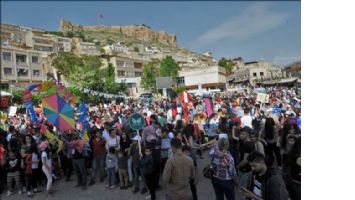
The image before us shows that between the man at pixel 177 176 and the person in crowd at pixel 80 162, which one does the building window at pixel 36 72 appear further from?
the man at pixel 177 176

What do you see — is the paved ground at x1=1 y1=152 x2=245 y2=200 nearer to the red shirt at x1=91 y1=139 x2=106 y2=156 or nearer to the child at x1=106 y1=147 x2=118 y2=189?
the child at x1=106 y1=147 x2=118 y2=189

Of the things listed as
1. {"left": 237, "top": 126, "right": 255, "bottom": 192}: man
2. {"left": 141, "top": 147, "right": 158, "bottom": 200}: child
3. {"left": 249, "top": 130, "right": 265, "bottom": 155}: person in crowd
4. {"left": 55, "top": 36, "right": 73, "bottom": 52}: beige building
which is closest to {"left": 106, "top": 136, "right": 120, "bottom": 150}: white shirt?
{"left": 141, "top": 147, "right": 158, "bottom": 200}: child

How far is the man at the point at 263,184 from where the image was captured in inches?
137

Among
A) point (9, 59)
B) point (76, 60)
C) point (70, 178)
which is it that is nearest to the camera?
point (70, 178)

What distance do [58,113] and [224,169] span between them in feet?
22.4

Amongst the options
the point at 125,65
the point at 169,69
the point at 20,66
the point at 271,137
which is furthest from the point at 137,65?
the point at 271,137

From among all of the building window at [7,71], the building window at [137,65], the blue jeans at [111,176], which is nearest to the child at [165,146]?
the blue jeans at [111,176]

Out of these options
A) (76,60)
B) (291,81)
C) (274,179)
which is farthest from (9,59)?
(274,179)

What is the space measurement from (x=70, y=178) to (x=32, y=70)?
56.5m

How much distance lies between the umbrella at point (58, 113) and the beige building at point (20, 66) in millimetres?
50006

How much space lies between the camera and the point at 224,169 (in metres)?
5.23
